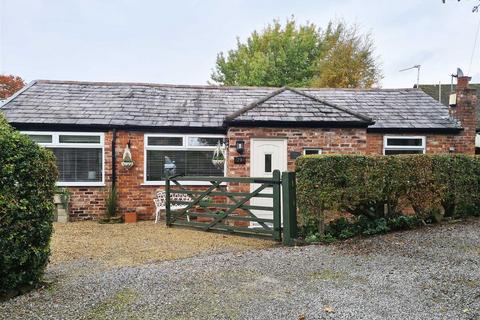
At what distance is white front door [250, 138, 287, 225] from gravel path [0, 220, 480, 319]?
139 inches

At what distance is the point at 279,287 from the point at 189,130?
6.93 meters

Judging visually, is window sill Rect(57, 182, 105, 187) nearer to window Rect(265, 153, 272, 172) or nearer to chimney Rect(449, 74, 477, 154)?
window Rect(265, 153, 272, 172)

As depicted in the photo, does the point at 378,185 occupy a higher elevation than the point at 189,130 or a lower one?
lower

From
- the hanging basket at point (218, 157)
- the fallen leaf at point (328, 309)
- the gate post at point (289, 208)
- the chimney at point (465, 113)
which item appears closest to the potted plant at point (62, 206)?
the hanging basket at point (218, 157)

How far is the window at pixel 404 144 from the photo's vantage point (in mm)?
11039

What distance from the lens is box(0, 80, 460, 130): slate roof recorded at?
974 cm

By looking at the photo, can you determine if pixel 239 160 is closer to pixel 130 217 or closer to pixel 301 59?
pixel 130 217

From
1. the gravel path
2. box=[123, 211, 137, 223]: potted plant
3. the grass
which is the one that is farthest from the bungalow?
the gravel path

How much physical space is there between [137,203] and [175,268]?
569cm

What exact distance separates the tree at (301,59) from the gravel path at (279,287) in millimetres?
20968

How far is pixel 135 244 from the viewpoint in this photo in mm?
6715

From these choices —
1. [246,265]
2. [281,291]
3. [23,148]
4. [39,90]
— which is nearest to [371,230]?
[246,265]

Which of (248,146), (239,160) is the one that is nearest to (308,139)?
(248,146)

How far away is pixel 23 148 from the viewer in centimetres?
391
